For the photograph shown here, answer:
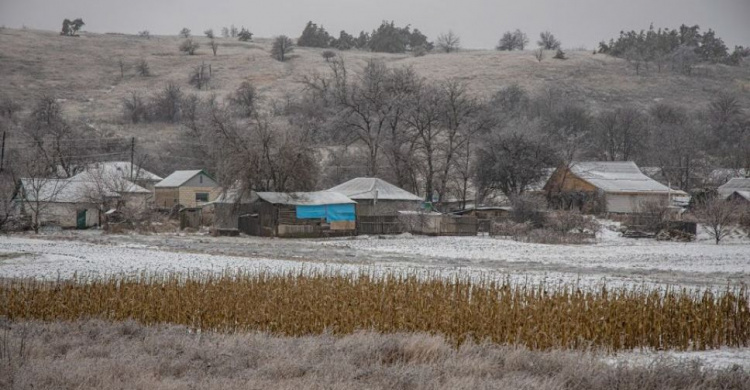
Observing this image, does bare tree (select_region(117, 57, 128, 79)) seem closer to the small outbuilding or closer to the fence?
the fence

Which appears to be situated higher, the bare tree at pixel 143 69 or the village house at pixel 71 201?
the bare tree at pixel 143 69

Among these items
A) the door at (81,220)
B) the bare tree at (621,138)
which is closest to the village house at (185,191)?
the door at (81,220)

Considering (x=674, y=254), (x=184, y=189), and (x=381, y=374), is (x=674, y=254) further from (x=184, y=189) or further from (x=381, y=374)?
(x=184, y=189)

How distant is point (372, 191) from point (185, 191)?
20797 mm

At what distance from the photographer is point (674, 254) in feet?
120

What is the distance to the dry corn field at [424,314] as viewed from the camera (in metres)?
A: 13.7

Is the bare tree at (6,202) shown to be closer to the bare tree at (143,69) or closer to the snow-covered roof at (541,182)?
the snow-covered roof at (541,182)

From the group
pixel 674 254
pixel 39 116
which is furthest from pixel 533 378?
pixel 39 116

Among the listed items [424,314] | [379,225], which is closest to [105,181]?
[379,225]

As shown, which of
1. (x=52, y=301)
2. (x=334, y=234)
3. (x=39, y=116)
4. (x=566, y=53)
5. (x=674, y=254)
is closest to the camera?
(x=52, y=301)

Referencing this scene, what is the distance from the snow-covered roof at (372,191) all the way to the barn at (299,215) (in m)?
2.79

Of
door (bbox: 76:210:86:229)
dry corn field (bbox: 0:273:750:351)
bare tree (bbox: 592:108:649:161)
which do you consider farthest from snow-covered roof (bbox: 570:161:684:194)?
dry corn field (bbox: 0:273:750:351)

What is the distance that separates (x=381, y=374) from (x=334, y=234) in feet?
129

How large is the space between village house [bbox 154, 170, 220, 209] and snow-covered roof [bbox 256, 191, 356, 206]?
18.7 metres
